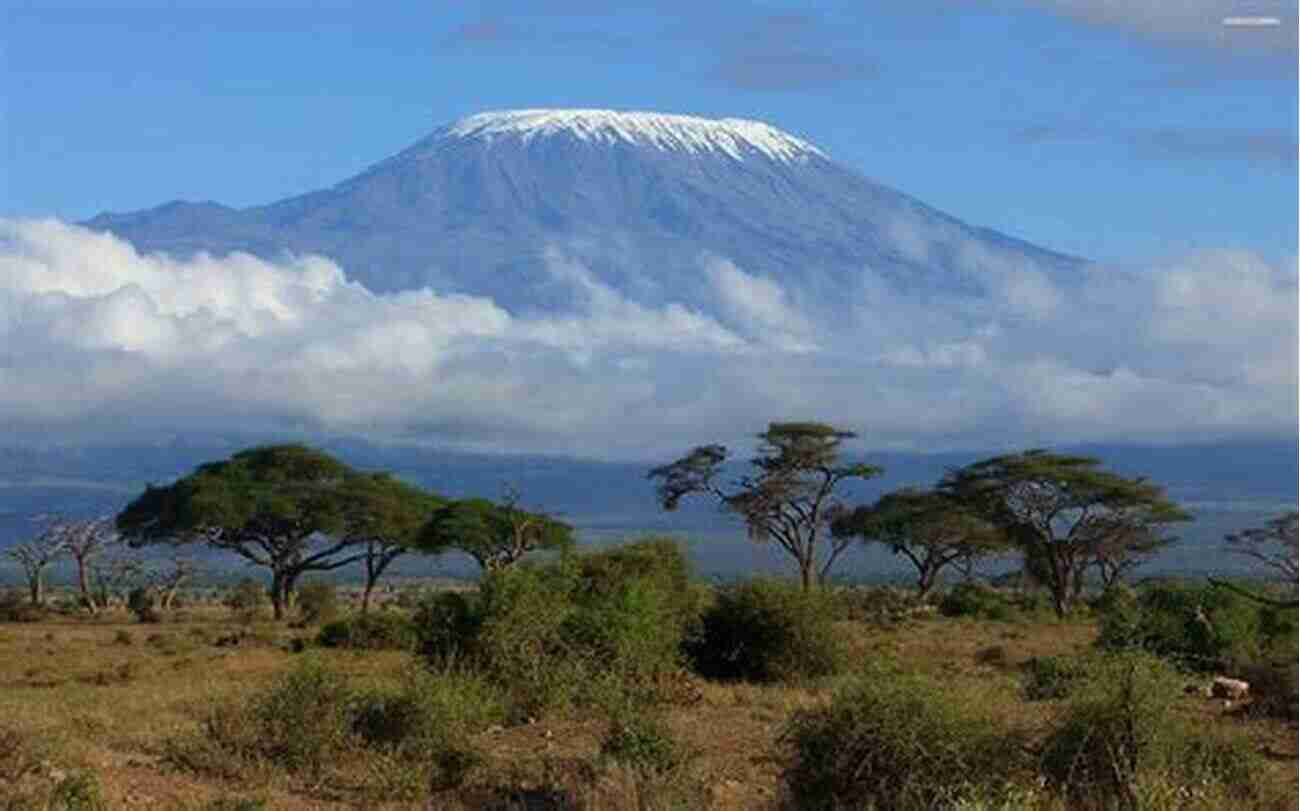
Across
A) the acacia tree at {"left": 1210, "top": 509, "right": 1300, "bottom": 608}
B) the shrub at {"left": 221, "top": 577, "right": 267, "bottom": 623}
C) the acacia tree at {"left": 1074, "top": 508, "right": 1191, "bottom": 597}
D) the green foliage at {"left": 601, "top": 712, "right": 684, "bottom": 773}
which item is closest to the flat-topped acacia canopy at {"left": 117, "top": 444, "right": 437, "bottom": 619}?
the shrub at {"left": 221, "top": 577, "right": 267, "bottom": 623}

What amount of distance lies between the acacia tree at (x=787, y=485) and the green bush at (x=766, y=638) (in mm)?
31008

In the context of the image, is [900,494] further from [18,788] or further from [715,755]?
[18,788]

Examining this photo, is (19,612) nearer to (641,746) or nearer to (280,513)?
(280,513)

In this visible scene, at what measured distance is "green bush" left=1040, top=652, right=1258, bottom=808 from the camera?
15.1 meters

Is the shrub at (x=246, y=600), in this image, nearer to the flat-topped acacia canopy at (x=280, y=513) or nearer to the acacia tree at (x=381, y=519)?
the flat-topped acacia canopy at (x=280, y=513)

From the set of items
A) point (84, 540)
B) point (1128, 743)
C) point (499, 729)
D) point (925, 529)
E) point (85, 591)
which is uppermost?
point (925, 529)

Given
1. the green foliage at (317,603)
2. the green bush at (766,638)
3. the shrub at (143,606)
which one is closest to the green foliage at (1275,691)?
the green bush at (766,638)

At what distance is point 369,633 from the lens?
3553 cm

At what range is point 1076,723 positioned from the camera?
15648 millimetres

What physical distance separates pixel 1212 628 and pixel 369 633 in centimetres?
1343

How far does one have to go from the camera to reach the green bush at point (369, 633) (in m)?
34.9

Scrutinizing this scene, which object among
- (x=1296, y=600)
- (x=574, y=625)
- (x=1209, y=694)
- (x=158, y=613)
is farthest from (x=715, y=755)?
(x=158, y=613)

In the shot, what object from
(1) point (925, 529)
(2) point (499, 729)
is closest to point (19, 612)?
(1) point (925, 529)

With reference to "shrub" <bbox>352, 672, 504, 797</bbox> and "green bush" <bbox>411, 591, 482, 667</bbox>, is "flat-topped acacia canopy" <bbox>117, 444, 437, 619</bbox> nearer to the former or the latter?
"green bush" <bbox>411, 591, 482, 667</bbox>
